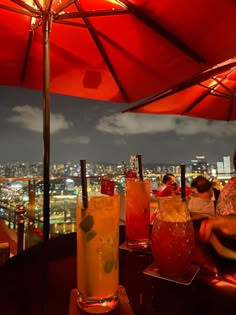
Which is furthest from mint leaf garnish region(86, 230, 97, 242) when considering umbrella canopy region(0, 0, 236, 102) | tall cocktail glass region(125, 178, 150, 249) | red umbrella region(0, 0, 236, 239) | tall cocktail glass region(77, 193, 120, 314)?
umbrella canopy region(0, 0, 236, 102)

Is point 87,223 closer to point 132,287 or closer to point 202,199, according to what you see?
point 132,287

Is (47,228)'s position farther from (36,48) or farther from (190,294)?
(36,48)

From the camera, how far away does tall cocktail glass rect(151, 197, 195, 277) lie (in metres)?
0.79

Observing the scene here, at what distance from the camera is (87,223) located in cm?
68

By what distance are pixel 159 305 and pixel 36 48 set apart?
2726mm

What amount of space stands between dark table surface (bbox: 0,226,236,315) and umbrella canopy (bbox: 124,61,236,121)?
281 centimetres

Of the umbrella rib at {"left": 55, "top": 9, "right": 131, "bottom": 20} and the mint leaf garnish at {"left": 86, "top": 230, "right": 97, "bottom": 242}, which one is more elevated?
the umbrella rib at {"left": 55, "top": 9, "right": 131, "bottom": 20}

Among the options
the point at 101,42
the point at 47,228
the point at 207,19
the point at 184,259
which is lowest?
the point at 47,228

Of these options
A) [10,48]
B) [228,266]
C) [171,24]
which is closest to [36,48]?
[10,48]

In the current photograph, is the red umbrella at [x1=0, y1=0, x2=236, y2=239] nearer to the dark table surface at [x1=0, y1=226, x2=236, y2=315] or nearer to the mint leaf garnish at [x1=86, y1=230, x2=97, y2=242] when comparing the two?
the dark table surface at [x1=0, y1=226, x2=236, y2=315]

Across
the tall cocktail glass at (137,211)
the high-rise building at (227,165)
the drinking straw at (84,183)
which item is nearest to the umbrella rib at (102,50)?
the tall cocktail glass at (137,211)

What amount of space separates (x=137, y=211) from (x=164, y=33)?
1.80m

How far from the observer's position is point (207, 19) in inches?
76.1

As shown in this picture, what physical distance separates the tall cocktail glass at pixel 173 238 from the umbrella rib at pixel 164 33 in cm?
185
